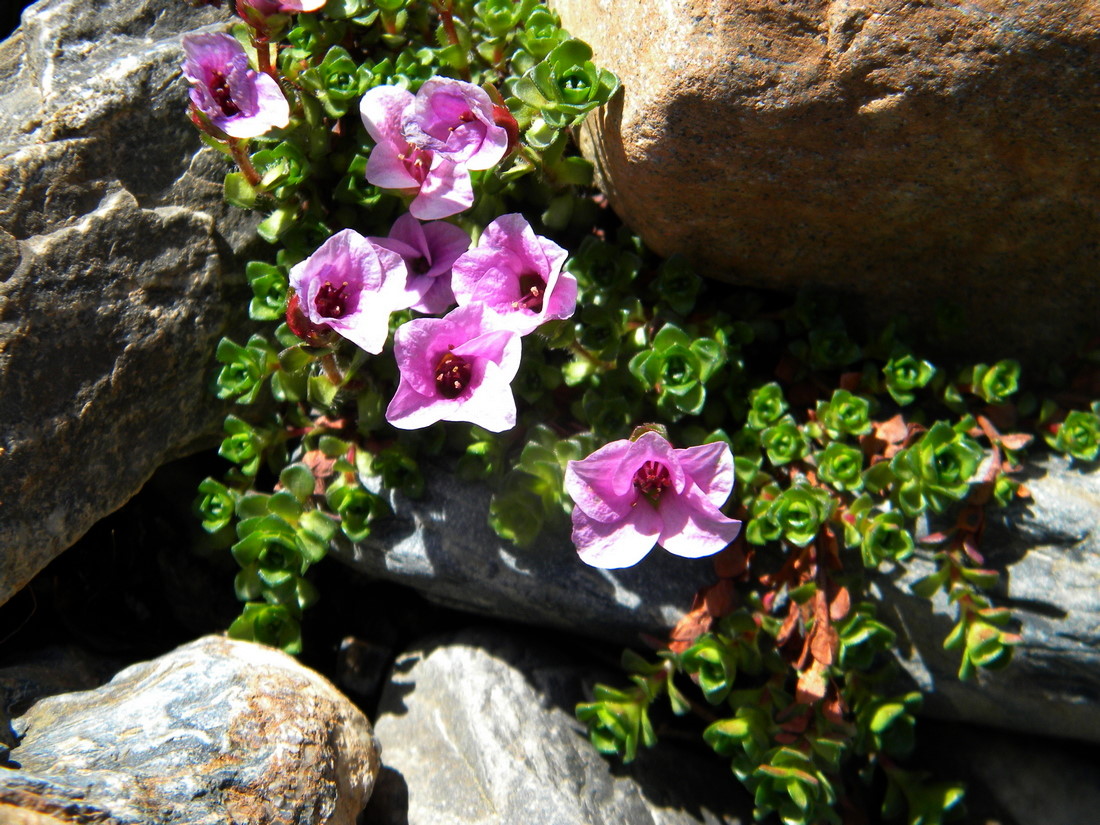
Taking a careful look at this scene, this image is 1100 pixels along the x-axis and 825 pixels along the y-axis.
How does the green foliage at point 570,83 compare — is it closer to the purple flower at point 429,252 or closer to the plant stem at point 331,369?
the purple flower at point 429,252


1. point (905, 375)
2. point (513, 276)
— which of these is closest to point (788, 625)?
point (905, 375)

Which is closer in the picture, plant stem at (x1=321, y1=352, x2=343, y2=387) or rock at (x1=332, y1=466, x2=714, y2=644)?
plant stem at (x1=321, y1=352, x2=343, y2=387)

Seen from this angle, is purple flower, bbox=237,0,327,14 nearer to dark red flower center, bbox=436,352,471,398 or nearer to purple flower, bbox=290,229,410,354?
purple flower, bbox=290,229,410,354

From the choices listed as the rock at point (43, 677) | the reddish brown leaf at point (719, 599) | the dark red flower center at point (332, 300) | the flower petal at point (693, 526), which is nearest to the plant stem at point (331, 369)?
the dark red flower center at point (332, 300)

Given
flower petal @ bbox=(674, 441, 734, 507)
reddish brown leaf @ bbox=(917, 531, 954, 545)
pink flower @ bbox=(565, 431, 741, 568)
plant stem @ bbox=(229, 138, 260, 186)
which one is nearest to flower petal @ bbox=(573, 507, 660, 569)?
pink flower @ bbox=(565, 431, 741, 568)

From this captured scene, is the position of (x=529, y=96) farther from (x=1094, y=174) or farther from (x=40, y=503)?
(x=40, y=503)
